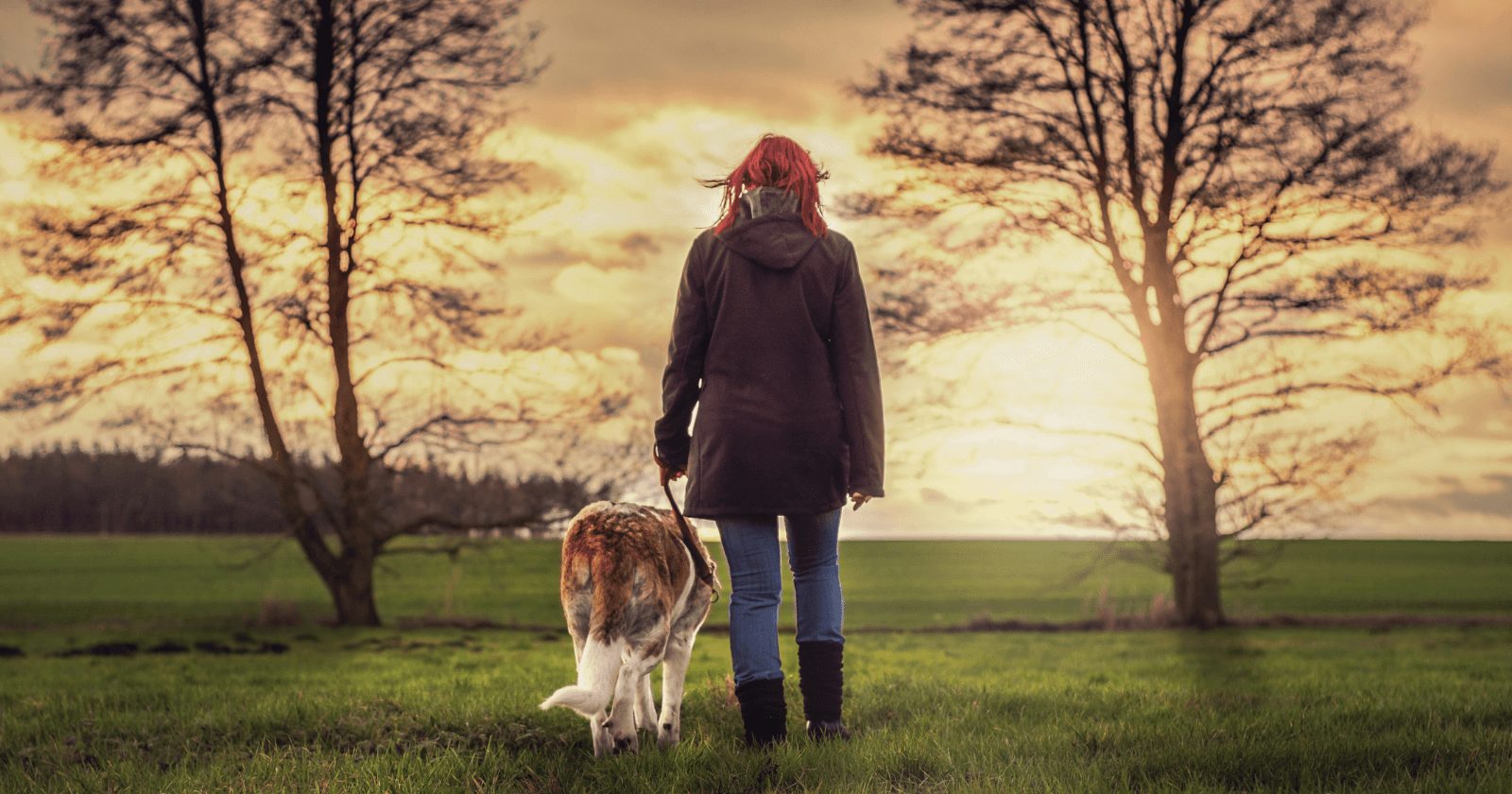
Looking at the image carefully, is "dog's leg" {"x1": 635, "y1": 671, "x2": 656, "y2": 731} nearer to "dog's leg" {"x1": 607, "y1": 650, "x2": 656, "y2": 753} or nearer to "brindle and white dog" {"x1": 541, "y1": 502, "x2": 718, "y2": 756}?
"brindle and white dog" {"x1": 541, "y1": 502, "x2": 718, "y2": 756}

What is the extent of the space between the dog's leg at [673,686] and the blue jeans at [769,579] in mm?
224

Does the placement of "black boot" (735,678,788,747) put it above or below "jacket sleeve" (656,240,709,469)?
below

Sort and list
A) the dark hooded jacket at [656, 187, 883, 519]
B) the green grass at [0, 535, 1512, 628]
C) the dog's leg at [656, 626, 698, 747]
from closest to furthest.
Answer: the dark hooded jacket at [656, 187, 883, 519] < the dog's leg at [656, 626, 698, 747] < the green grass at [0, 535, 1512, 628]

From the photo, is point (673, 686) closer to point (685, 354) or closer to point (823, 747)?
point (823, 747)

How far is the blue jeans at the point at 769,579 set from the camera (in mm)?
4449

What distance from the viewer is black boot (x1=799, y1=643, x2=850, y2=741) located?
457cm

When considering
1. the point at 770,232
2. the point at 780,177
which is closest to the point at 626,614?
the point at 770,232

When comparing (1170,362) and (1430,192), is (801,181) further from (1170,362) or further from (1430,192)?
(1430,192)

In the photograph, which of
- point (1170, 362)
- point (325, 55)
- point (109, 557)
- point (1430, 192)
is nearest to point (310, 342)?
point (325, 55)

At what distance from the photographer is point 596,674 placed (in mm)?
4051

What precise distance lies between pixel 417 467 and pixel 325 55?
6.31 metres

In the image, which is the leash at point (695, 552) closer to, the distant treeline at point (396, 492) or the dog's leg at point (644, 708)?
the dog's leg at point (644, 708)

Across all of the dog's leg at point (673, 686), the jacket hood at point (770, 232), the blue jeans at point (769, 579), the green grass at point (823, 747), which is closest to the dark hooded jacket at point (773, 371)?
the jacket hood at point (770, 232)

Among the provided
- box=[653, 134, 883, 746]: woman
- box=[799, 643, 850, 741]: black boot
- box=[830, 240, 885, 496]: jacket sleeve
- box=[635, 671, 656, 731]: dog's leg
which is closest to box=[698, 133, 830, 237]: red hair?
box=[653, 134, 883, 746]: woman
